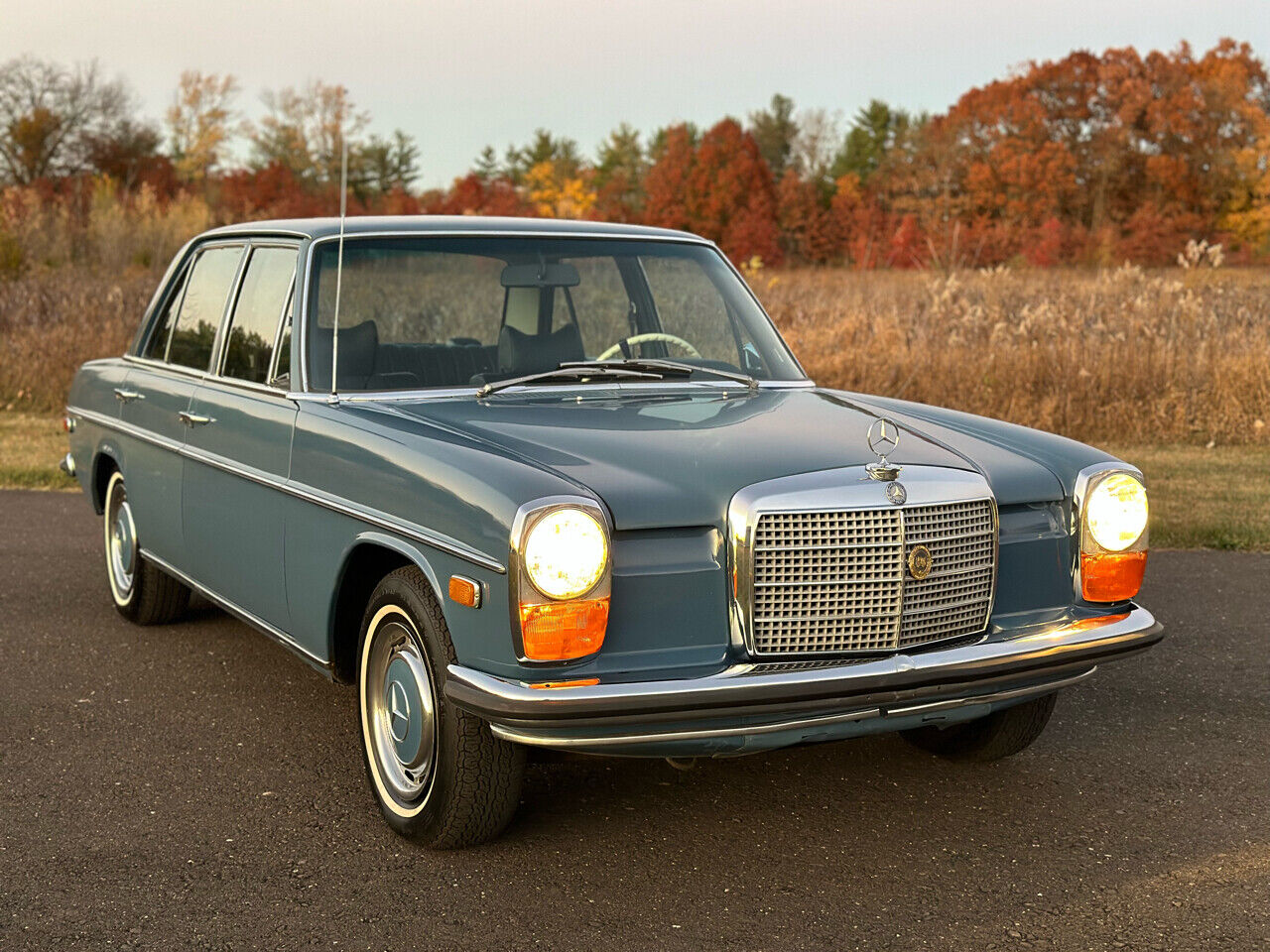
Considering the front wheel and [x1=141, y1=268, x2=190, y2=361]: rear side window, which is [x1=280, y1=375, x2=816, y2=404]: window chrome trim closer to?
the front wheel

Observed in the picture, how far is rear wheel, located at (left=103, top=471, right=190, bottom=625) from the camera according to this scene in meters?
5.95

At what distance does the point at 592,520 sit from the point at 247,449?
183 centimetres

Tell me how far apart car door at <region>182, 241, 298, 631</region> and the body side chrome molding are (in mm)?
31

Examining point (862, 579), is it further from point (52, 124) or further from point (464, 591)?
point (52, 124)

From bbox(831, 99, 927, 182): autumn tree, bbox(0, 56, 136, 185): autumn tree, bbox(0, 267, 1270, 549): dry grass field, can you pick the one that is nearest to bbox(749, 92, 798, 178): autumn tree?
bbox(831, 99, 927, 182): autumn tree

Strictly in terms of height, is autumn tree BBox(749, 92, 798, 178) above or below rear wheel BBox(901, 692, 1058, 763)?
above

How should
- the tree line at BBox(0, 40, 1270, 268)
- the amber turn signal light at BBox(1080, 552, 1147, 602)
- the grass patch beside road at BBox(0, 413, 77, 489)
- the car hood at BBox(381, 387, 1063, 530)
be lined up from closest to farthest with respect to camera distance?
the car hood at BBox(381, 387, 1063, 530) → the amber turn signal light at BBox(1080, 552, 1147, 602) → the grass patch beside road at BBox(0, 413, 77, 489) → the tree line at BBox(0, 40, 1270, 268)

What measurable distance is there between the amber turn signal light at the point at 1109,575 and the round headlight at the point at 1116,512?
0.11 ft

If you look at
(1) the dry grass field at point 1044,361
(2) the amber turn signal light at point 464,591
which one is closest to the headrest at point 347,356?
(2) the amber turn signal light at point 464,591

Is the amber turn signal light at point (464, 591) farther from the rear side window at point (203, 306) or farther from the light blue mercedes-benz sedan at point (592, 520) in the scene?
the rear side window at point (203, 306)

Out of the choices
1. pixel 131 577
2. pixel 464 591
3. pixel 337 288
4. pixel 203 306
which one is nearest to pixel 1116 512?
pixel 464 591

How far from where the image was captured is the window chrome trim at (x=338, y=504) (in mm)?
3316

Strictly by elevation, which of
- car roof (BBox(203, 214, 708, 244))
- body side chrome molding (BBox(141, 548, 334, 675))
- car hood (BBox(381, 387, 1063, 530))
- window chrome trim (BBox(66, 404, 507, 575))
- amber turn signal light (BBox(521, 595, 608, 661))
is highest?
car roof (BBox(203, 214, 708, 244))

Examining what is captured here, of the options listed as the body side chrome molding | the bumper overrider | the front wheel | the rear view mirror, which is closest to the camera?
the bumper overrider
